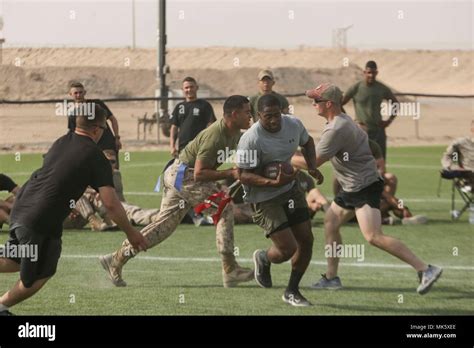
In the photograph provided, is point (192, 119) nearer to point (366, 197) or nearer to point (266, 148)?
point (366, 197)

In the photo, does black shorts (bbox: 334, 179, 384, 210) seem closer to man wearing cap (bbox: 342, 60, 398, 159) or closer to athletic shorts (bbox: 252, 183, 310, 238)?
athletic shorts (bbox: 252, 183, 310, 238)

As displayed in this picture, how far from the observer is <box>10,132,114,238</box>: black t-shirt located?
951 cm

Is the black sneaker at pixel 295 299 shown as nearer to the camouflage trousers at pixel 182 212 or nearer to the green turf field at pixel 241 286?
the green turf field at pixel 241 286

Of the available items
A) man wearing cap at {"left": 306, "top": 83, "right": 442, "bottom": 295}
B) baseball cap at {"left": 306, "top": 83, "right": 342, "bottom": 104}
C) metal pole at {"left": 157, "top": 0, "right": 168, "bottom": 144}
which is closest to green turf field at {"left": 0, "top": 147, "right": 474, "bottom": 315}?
man wearing cap at {"left": 306, "top": 83, "right": 442, "bottom": 295}

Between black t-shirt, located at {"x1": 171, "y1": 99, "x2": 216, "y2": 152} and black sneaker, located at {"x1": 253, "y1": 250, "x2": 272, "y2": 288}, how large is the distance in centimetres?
601

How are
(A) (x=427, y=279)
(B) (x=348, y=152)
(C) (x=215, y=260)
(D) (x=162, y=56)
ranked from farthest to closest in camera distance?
(D) (x=162, y=56)
(C) (x=215, y=260)
(B) (x=348, y=152)
(A) (x=427, y=279)

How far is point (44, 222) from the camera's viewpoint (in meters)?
9.52

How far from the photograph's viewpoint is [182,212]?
40.8 ft

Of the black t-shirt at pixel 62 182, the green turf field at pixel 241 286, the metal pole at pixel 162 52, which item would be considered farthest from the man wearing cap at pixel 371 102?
the metal pole at pixel 162 52

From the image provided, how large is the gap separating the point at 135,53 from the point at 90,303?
3159 inches

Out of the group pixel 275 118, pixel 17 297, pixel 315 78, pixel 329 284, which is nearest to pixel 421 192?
pixel 329 284

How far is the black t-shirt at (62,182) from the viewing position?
9.51 meters

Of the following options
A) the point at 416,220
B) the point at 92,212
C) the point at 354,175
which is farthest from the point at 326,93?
the point at 416,220

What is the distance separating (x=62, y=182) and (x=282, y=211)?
8.00 ft
